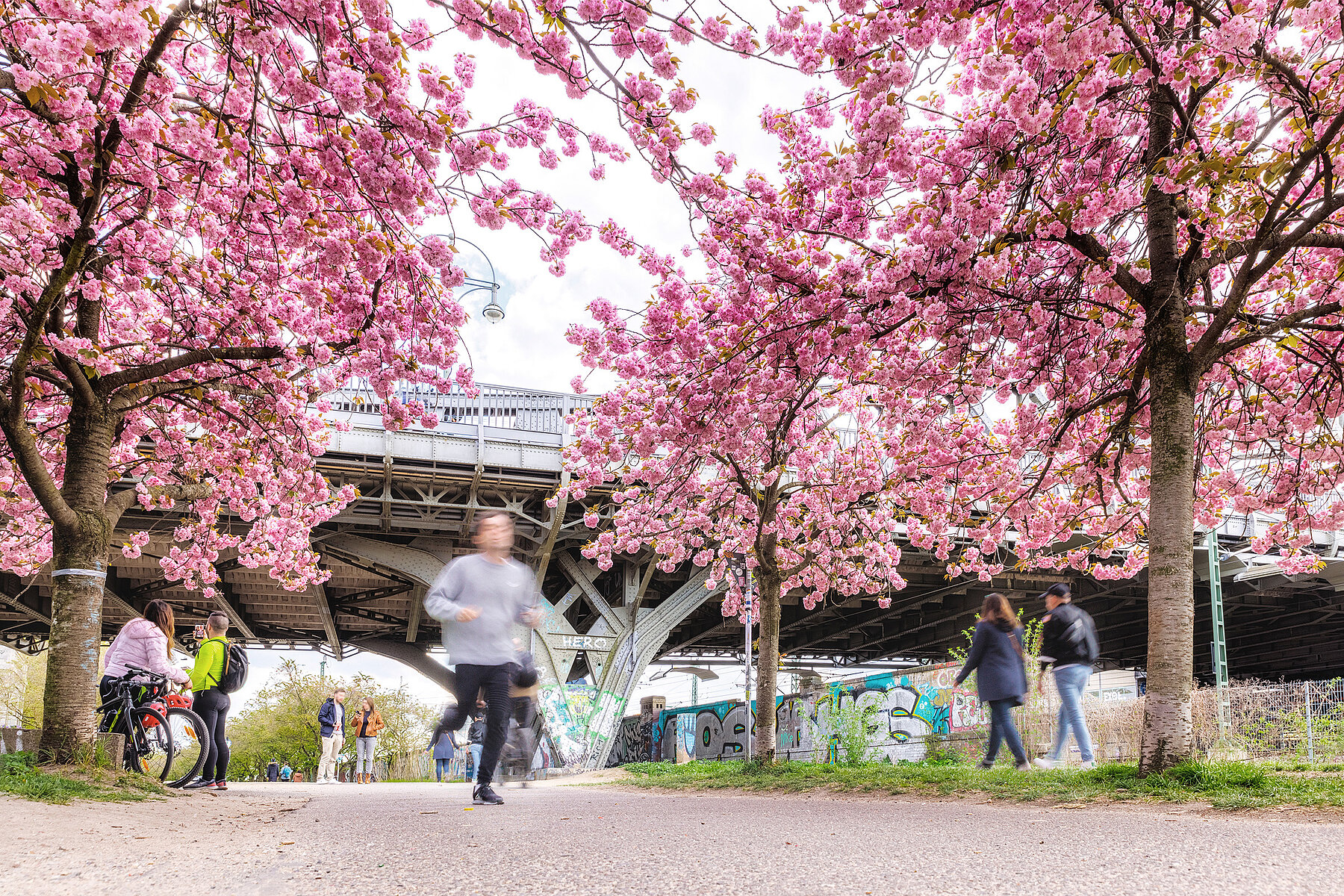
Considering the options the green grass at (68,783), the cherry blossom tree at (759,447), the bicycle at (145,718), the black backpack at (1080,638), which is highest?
the cherry blossom tree at (759,447)

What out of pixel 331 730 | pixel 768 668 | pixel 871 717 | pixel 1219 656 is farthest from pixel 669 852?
pixel 1219 656

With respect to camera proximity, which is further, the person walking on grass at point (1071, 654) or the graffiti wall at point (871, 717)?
the graffiti wall at point (871, 717)

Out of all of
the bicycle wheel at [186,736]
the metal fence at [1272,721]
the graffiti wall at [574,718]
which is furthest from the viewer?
the graffiti wall at [574,718]

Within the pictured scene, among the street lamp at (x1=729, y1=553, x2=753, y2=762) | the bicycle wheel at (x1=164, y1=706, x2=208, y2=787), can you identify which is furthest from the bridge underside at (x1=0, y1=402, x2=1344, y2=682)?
the bicycle wheel at (x1=164, y1=706, x2=208, y2=787)

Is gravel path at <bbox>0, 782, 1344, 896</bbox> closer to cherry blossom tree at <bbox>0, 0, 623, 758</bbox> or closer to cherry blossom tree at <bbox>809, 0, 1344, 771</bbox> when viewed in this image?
cherry blossom tree at <bbox>809, 0, 1344, 771</bbox>

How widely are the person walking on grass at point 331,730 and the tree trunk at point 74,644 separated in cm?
843

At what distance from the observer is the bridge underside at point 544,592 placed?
71.3 ft

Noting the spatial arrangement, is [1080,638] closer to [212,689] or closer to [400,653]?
[212,689]

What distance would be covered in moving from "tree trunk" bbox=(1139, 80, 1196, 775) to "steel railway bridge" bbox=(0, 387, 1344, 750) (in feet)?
17.6

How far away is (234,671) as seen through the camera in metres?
8.34

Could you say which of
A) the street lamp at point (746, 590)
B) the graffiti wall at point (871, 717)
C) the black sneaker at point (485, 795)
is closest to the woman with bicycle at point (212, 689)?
the black sneaker at point (485, 795)

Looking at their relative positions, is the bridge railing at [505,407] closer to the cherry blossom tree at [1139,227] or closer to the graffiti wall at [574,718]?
the graffiti wall at [574,718]

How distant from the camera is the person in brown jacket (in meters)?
16.7

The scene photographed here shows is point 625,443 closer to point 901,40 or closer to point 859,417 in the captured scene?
point 859,417
